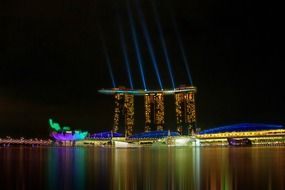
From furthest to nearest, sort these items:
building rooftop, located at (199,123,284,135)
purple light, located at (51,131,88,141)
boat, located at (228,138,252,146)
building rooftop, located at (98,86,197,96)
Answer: purple light, located at (51,131,88,141), building rooftop, located at (98,86,197,96), building rooftop, located at (199,123,284,135), boat, located at (228,138,252,146)

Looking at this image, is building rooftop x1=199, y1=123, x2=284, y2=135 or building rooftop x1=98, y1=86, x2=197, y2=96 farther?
building rooftop x1=98, y1=86, x2=197, y2=96

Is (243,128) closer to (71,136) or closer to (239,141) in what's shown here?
(239,141)

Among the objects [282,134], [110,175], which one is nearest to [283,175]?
[110,175]

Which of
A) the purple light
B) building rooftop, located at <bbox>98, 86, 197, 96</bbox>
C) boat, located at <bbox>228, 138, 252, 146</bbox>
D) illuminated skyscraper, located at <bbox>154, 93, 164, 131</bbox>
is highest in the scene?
building rooftop, located at <bbox>98, 86, 197, 96</bbox>

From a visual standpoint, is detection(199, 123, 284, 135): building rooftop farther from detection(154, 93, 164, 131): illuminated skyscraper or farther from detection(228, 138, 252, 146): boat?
detection(154, 93, 164, 131): illuminated skyscraper

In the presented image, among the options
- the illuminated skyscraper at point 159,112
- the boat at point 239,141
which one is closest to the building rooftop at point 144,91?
the illuminated skyscraper at point 159,112

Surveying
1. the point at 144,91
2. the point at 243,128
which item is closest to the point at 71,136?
the point at 144,91

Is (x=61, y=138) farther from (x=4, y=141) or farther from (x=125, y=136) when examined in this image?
(x=125, y=136)

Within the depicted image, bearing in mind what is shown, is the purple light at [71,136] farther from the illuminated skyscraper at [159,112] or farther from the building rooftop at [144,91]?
the illuminated skyscraper at [159,112]

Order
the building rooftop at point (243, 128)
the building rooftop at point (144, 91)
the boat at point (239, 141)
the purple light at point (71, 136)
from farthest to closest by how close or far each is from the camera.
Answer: the purple light at point (71, 136)
the building rooftop at point (144, 91)
the building rooftop at point (243, 128)
the boat at point (239, 141)

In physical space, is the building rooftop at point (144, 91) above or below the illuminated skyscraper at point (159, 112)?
above

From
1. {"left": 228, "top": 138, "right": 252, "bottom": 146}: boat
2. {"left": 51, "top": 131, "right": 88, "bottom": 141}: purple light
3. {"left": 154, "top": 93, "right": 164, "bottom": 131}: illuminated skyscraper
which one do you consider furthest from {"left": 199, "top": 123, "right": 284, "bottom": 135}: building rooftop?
{"left": 51, "top": 131, "right": 88, "bottom": 141}: purple light
